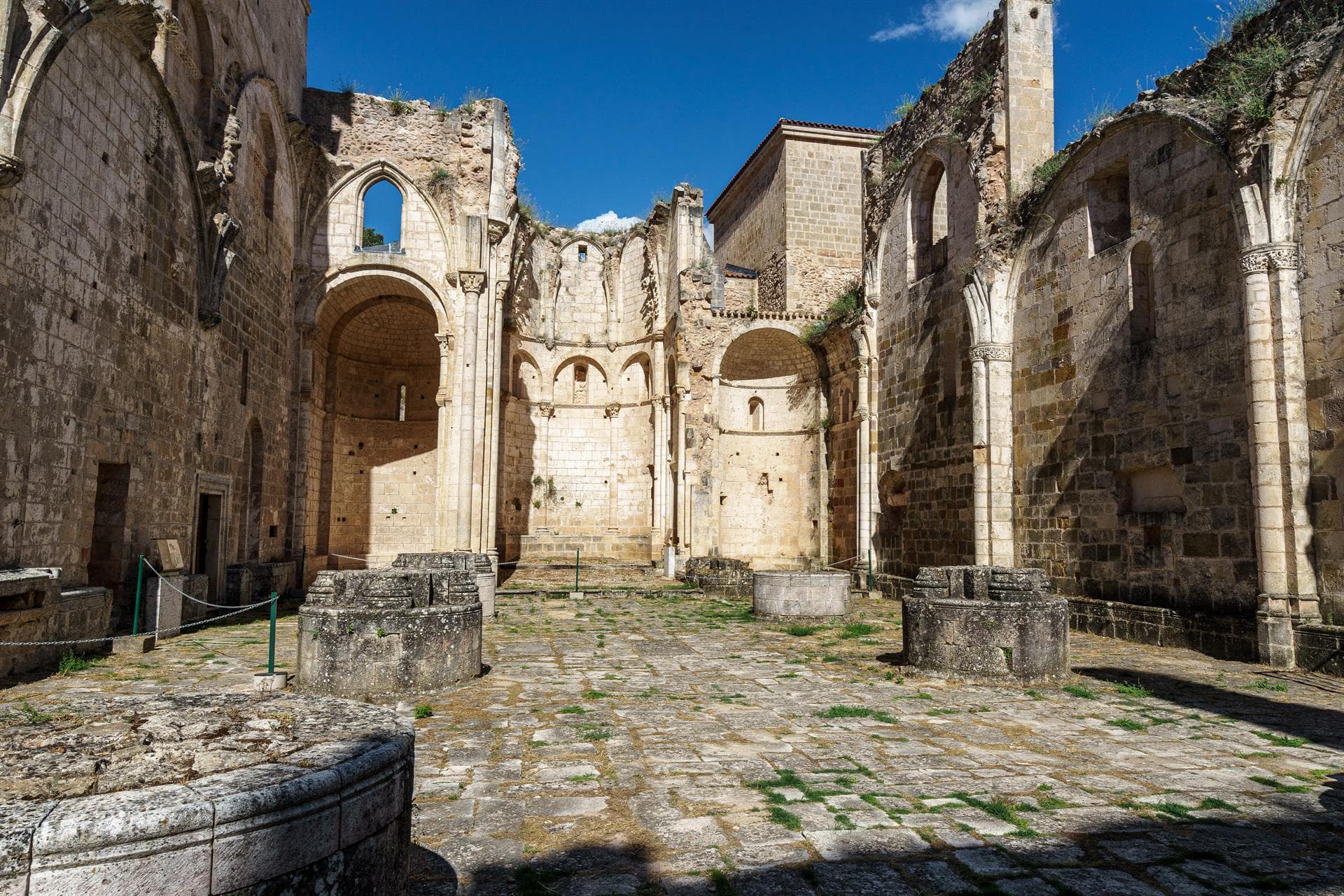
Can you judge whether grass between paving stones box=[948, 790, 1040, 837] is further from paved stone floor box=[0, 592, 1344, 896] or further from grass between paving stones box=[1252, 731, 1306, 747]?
grass between paving stones box=[1252, 731, 1306, 747]

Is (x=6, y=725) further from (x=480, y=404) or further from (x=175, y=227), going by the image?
(x=480, y=404)

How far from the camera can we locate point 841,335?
74.9 ft

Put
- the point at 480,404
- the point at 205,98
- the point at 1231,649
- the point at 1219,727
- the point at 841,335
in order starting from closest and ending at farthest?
the point at 1219,727
the point at 1231,649
the point at 205,98
the point at 480,404
the point at 841,335

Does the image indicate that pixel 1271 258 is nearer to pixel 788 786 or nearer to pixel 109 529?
pixel 788 786

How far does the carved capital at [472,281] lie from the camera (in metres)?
20.0

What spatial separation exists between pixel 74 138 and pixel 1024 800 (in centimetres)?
1184

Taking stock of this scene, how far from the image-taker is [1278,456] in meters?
9.74

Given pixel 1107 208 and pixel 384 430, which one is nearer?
pixel 1107 208

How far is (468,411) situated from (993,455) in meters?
11.8

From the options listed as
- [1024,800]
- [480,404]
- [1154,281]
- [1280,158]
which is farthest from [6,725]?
[480,404]

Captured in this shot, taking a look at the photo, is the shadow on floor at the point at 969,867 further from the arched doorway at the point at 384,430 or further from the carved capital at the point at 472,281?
the arched doorway at the point at 384,430

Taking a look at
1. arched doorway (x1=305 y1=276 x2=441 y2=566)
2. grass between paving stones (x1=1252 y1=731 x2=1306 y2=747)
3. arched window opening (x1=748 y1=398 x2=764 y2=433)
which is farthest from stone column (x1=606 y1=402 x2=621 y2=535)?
grass between paving stones (x1=1252 y1=731 x2=1306 y2=747)

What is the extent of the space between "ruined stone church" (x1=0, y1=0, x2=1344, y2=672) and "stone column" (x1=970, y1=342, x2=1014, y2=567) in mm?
79

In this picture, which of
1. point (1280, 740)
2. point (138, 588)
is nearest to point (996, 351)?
point (1280, 740)
